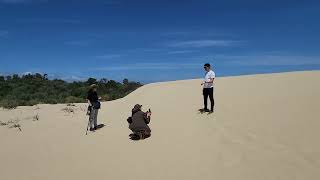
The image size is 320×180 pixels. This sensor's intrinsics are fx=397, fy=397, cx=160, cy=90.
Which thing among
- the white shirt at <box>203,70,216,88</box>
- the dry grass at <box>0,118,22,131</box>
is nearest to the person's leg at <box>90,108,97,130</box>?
the dry grass at <box>0,118,22,131</box>

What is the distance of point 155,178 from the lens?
8000 mm

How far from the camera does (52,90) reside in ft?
137

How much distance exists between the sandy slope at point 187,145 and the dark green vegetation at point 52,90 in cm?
1172

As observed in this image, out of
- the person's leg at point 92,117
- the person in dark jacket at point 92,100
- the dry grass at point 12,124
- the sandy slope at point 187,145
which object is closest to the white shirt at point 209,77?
the sandy slope at point 187,145

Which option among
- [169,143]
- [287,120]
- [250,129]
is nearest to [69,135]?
[169,143]

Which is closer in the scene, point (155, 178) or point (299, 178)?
point (299, 178)

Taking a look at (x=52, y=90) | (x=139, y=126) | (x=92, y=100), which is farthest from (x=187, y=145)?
(x=52, y=90)

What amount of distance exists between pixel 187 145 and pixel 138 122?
2.01 metres

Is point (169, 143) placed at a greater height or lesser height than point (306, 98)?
lesser

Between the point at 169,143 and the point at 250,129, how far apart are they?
2310 millimetres

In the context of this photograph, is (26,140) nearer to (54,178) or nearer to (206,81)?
(54,178)

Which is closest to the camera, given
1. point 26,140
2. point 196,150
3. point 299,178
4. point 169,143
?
point 299,178

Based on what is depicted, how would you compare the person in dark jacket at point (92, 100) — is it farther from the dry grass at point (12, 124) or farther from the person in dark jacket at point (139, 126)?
the dry grass at point (12, 124)

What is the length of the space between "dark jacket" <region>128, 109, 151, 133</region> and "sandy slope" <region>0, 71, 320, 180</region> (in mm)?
392
